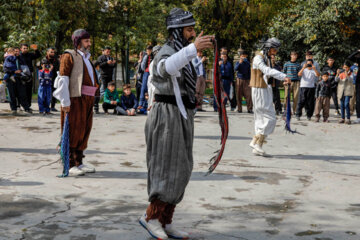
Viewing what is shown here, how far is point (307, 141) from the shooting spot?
10.9 meters

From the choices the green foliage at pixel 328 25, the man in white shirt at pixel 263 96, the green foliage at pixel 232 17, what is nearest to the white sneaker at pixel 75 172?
the man in white shirt at pixel 263 96

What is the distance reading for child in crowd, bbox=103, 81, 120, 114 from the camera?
1569 centimetres

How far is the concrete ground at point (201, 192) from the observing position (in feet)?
15.8

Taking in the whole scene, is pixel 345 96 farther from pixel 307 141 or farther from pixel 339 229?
pixel 339 229

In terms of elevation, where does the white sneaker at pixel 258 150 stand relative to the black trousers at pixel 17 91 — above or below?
below

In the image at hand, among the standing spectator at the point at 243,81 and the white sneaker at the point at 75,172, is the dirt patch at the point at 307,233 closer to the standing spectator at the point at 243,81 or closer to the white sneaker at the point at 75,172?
the white sneaker at the point at 75,172

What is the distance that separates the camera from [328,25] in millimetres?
25234

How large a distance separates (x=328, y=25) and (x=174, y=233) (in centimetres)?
2259

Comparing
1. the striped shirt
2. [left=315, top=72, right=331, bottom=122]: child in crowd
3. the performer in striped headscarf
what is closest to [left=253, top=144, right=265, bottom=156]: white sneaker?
the performer in striped headscarf

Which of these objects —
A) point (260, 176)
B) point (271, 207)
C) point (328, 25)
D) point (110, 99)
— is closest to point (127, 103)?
point (110, 99)

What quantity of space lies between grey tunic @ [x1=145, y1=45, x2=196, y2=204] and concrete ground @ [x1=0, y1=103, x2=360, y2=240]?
51cm

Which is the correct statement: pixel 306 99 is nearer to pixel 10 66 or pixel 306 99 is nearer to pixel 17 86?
pixel 17 86

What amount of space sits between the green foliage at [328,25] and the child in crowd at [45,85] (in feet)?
46.4

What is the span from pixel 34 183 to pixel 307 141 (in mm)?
6288
